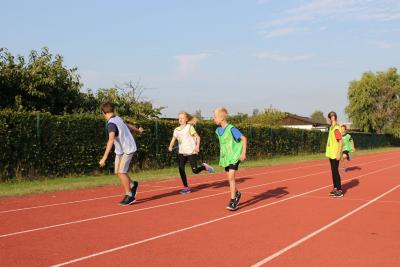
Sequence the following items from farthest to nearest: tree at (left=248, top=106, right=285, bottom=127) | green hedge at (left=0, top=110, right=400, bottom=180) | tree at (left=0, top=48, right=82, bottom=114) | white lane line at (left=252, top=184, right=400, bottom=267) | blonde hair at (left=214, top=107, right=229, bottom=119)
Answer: tree at (left=248, top=106, right=285, bottom=127)
tree at (left=0, top=48, right=82, bottom=114)
green hedge at (left=0, top=110, right=400, bottom=180)
blonde hair at (left=214, top=107, right=229, bottom=119)
white lane line at (left=252, top=184, right=400, bottom=267)

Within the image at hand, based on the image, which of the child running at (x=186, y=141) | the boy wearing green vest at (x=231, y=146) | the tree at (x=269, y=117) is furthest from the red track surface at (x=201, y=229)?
the tree at (x=269, y=117)

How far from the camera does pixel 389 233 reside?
7.53 metres

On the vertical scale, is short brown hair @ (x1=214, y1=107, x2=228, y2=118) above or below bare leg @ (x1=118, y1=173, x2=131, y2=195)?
above

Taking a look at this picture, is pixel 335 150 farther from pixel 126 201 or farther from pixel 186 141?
pixel 126 201

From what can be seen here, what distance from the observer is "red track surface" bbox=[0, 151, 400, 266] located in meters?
5.94

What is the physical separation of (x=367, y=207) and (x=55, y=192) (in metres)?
7.33

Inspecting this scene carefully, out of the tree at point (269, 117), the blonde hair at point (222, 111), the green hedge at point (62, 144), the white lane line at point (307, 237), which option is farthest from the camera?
the tree at point (269, 117)

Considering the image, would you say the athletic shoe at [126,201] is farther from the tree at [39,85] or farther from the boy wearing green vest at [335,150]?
the tree at [39,85]

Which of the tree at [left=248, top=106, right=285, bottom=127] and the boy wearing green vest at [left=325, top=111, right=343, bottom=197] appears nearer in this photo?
the boy wearing green vest at [left=325, top=111, right=343, bottom=197]

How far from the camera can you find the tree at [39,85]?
21.9 m

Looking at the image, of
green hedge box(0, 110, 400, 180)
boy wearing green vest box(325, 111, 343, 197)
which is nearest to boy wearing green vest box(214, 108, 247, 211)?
boy wearing green vest box(325, 111, 343, 197)

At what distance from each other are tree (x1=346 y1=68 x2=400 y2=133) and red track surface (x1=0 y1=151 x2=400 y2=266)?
59.5m

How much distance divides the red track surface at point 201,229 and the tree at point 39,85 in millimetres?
10850

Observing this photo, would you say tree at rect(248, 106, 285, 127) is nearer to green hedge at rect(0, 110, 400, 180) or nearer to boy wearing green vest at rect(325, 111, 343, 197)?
green hedge at rect(0, 110, 400, 180)
